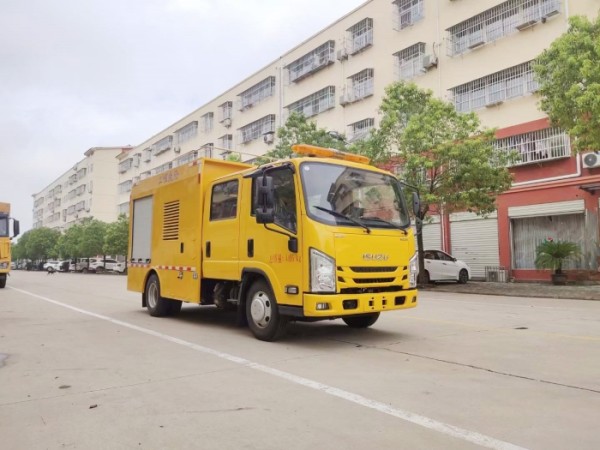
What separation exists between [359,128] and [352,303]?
85.5ft

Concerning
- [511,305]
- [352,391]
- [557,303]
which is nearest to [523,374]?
[352,391]

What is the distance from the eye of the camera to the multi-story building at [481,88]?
21391 mm

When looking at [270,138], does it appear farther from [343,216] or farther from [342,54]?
[343,216]

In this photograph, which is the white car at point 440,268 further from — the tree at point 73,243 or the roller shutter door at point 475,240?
the tree at point 73,243

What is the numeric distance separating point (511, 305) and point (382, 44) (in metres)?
21.4

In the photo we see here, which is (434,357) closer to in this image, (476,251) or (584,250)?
(584,250)

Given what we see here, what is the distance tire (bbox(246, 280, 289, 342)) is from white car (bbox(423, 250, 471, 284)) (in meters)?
15.6

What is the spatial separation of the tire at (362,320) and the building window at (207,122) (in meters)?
43.4

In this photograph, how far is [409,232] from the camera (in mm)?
7797

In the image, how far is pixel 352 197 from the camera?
286 inches

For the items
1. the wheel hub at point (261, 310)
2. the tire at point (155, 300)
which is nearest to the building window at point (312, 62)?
the tire at point (155, 300)

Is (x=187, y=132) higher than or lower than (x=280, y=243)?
higher

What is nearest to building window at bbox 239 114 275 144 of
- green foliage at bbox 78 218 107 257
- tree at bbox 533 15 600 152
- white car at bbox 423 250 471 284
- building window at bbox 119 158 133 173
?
white car at bbox 423 250 471 284

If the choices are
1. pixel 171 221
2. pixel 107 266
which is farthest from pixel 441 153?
pixel 107 266
